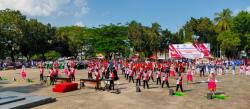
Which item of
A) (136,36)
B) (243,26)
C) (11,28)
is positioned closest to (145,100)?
(11,28)

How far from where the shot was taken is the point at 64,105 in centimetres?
2248

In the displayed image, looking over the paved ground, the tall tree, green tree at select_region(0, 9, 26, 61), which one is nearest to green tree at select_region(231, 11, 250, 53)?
the tall tree

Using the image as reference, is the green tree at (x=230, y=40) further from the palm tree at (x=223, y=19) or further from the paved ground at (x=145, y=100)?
the paved ground at (x=145, y=100)

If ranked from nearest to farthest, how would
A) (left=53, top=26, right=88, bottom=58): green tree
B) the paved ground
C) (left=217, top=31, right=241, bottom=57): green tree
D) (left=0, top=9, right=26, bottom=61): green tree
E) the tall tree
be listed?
the paved ground < (left=0, top=9, right=26, bottom=61): green tree < (left=217, top=31, right=241, bottom=57): green tree < the tall tree < (left=53, top=26, right=88, bottom=58): green tree

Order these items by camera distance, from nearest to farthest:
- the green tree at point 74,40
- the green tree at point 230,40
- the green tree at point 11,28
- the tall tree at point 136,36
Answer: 1. the green tree at point 11,28
2. the green tree at point 230,40
3. the tall tree at point 136,36
4. the green tree at point 74,40

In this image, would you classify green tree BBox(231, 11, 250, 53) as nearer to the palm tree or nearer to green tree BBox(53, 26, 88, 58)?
the palm tree

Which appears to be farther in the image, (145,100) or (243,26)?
(243,26)

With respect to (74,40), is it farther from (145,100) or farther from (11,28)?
(145,100)

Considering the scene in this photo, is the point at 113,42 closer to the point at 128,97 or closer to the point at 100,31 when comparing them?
the point at 100,31

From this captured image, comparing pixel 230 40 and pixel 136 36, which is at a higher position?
pixel 136 36

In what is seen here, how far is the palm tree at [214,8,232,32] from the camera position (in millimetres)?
90688

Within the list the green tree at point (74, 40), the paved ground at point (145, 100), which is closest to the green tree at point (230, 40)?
the green tree at point (74, 40)

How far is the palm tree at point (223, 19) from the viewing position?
3570 inches

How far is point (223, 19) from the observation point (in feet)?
300
